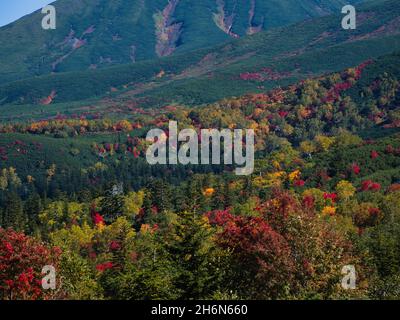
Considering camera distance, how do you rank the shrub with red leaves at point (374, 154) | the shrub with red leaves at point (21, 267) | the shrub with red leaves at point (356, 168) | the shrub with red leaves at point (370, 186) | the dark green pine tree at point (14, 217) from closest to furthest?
the shrub with red leaves at point (21, 267) → the dark green pine tree at point (14, 217) → the shrub with red leaves at point (370, 186) → the shrub with red leaves at point (356, 168) → the shrub with red leaves at point (374, 154)

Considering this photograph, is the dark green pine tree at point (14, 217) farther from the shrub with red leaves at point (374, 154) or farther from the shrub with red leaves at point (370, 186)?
the shrub with red leaves at point (374, 154)

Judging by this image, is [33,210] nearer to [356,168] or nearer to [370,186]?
[370,186]

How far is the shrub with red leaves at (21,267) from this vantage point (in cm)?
4312

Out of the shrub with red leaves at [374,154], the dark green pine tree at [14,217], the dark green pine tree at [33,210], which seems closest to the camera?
the dark green pine tree at [14,217]

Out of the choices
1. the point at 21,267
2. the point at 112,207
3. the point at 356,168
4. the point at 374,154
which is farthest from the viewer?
the point at 374,154

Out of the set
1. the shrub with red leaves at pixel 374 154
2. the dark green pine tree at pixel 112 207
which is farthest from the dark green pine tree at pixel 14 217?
the shrub with red leaves at pixel 374 154

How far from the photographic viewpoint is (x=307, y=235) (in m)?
42.7

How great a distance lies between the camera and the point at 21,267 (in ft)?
147

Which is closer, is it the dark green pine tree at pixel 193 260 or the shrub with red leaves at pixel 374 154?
the dark green pine tree at pixel 193 260

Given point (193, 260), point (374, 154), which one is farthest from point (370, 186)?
point (193, 260)

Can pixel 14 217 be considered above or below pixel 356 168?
below

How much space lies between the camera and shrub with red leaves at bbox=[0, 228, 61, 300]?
1698 inches
